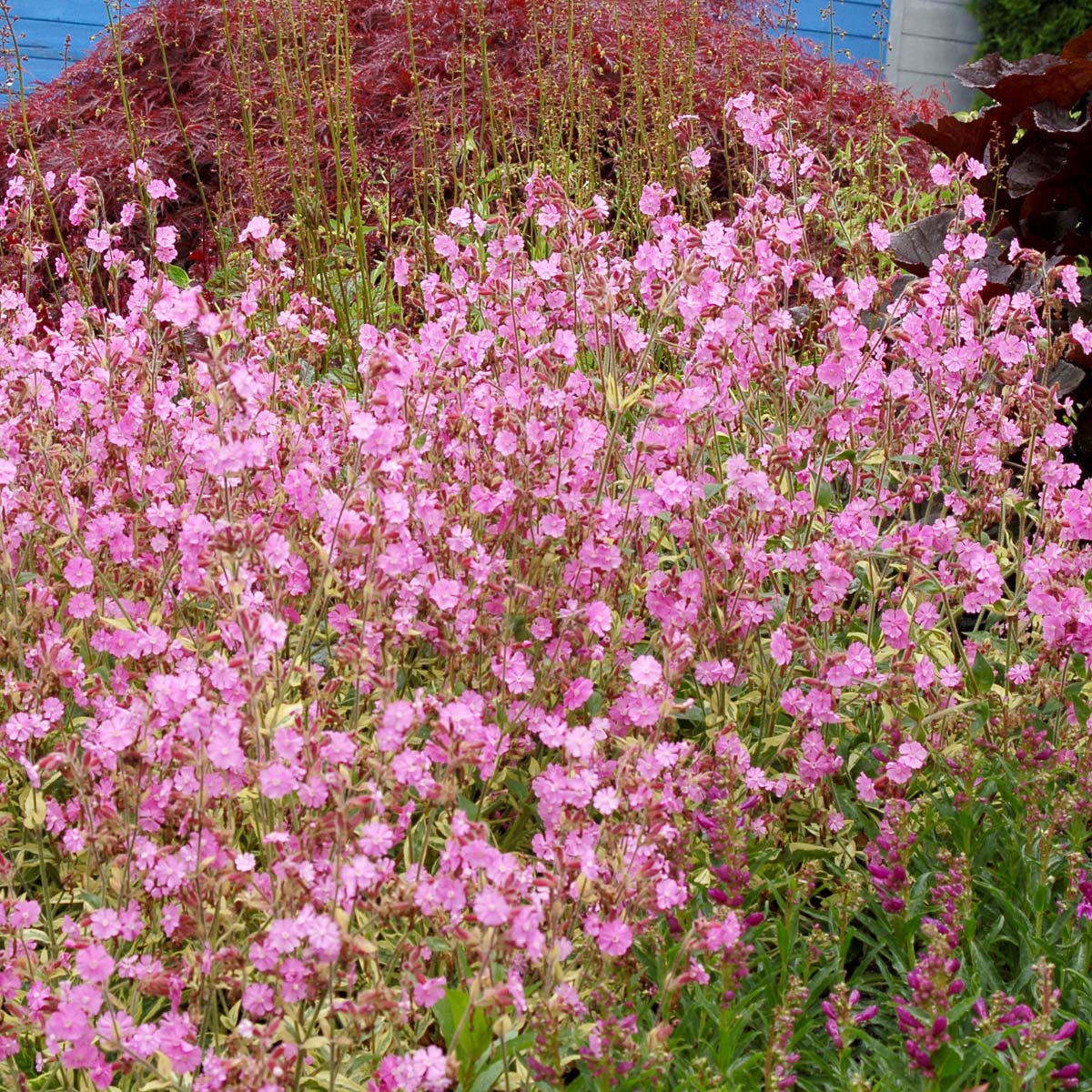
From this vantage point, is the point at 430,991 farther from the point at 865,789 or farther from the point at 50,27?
the point at 50,27

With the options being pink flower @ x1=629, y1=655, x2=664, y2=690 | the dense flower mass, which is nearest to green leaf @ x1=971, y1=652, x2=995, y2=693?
the dense flower mass

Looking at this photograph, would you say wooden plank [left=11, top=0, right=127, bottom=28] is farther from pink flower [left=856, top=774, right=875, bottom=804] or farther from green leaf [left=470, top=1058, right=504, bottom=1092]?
green leaf [left=470, top=1058, right=504, bottom=1092]

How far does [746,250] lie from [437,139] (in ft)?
12.9

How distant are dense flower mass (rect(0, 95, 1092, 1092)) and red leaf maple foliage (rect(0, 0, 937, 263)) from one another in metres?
2.81

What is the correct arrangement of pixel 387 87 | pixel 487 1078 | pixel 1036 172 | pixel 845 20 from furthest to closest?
pixel 845 20, pixel 387 87, pixel 1036 172, pixel 487 1078

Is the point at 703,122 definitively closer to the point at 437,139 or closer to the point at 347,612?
the point at 437,139

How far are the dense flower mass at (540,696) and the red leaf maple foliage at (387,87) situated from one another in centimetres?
281

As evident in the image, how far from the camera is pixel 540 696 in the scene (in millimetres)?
2314

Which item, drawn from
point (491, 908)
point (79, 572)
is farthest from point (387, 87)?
point (491, 908)

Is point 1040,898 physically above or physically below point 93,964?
below

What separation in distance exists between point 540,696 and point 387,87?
4.77 meters

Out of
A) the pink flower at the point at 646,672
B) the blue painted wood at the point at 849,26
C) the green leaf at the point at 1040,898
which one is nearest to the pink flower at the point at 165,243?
the pink flower at the point at 646,672

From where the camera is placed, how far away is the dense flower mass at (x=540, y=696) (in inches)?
68.4

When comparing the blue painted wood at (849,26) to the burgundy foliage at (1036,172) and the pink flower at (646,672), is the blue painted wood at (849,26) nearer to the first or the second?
the burgundy foliage at (1036,172)
